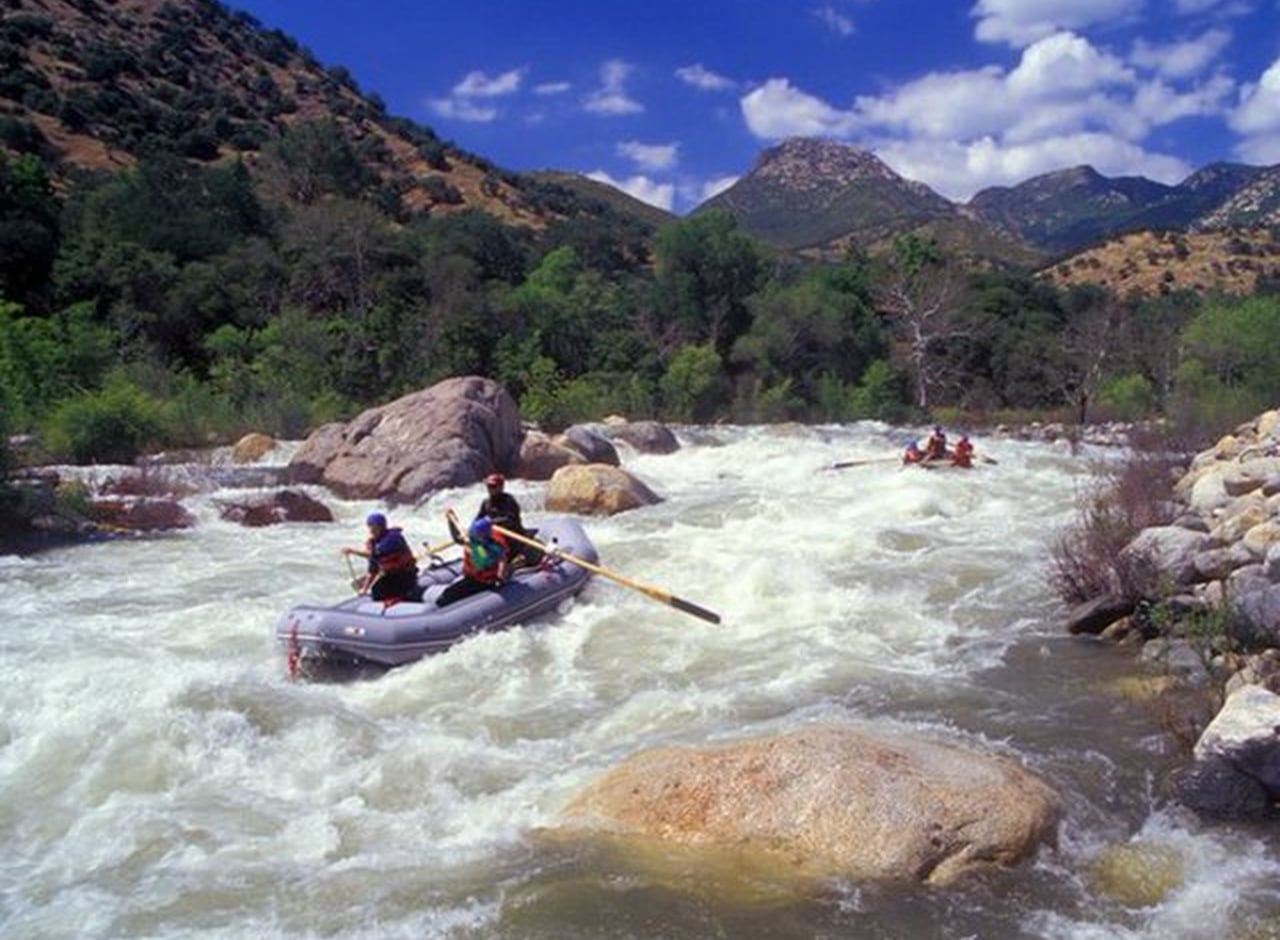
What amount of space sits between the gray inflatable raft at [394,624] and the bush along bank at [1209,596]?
446cm

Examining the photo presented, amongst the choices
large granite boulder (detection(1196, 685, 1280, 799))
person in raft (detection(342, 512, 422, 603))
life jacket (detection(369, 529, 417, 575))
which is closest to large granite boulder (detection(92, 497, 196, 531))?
person in raft (detection(342, 512, 422, 603))

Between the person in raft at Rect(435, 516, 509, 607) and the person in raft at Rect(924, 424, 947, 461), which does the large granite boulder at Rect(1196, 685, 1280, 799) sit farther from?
the person in raft at Rect(924, 424, 947, 461)

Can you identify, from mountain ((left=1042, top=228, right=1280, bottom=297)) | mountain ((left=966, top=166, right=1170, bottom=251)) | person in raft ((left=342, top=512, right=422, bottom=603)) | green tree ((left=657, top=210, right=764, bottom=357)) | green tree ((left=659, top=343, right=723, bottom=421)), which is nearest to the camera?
person in raft ((left=342, top=512, right=422, bottom=603))

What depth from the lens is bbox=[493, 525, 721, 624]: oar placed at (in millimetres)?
8680

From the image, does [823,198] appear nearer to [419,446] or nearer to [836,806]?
[419,446]

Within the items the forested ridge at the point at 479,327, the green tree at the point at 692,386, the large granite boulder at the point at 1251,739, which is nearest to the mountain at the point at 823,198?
the forested ridge at the point at 479,327

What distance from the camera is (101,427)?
1758cm

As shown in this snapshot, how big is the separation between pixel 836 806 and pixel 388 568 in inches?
189

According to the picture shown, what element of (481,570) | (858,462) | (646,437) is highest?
(646,437)

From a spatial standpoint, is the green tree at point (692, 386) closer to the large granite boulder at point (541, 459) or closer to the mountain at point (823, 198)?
the large granite boulder at point (541, 459)

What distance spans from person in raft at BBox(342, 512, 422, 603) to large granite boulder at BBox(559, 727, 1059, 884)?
11.8 feet

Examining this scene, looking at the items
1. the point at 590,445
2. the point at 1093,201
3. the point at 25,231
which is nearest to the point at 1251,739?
the point at 590,445

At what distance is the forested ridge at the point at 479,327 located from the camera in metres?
22.0

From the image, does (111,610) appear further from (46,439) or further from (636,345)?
(636,345)
